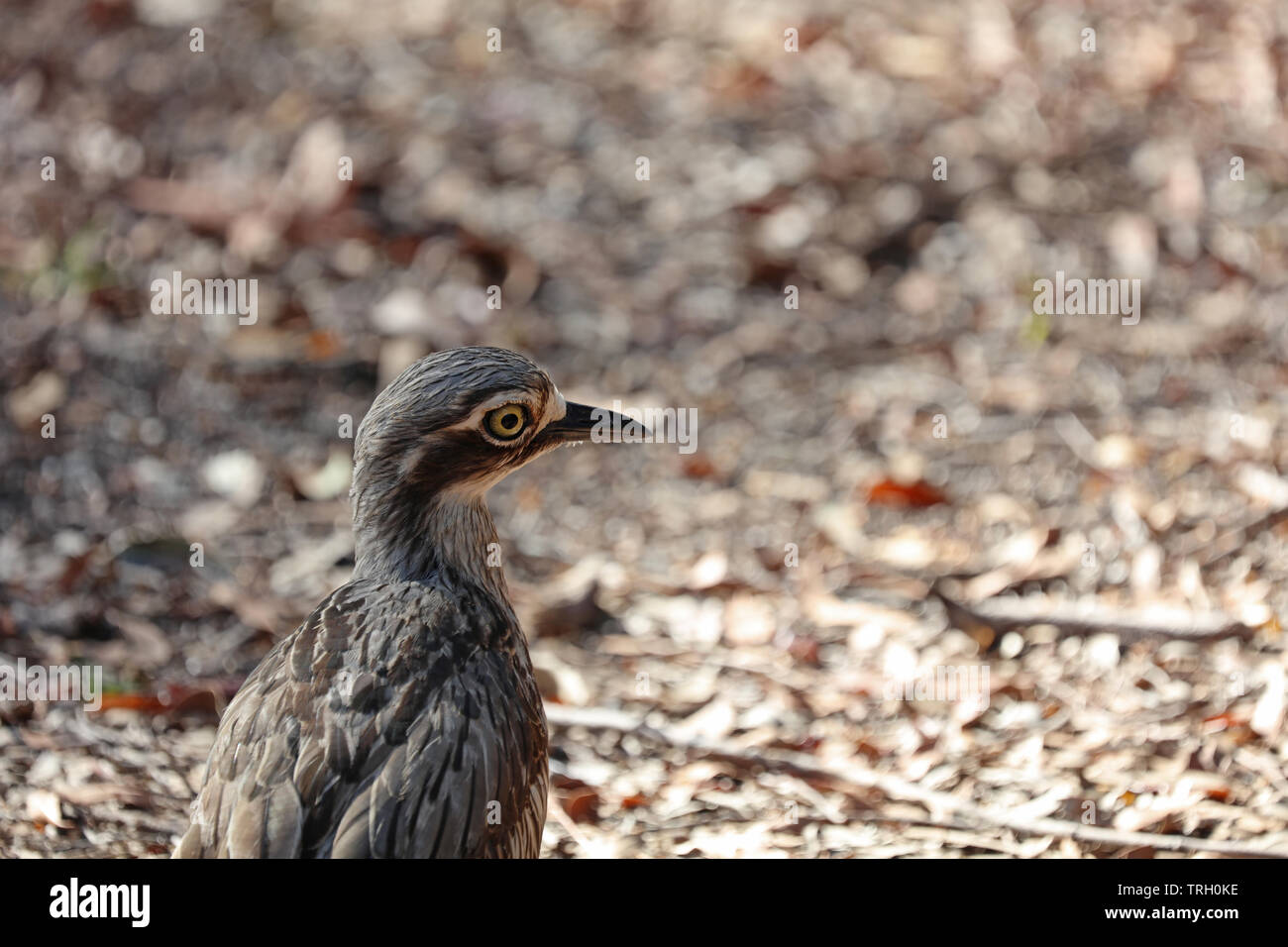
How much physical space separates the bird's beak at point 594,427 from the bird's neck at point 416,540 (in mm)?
318

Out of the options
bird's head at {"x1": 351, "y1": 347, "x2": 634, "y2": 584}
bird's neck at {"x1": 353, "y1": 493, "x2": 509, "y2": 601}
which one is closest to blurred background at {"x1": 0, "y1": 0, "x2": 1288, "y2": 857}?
bird's neck at {"x1": 353, "y1": 493, "x2": 509, "y2": 601}

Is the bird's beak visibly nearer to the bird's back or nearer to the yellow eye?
the yellow eye

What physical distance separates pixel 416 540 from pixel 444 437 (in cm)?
30

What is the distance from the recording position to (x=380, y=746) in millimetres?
2986

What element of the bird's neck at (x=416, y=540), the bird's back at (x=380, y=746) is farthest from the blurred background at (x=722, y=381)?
the bird's neck at (x=416, y=540)

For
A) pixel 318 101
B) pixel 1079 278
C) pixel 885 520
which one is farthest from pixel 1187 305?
pixel 318 101

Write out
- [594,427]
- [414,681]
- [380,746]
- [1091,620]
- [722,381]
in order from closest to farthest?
[380,746]
[414,681]
[594,427]
[1091,620]
[722,381]

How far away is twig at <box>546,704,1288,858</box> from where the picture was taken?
140 inches

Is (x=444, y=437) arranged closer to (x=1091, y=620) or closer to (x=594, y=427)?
(x=594, y=427)

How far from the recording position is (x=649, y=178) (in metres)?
7.52

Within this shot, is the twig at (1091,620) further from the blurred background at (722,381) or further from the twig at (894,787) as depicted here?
the twig at (894,787)

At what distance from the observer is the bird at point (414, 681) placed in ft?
9.51

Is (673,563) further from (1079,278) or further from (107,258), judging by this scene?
(107,258)

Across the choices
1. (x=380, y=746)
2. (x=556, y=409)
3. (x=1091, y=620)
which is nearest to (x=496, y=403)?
(x=556, y=409)
